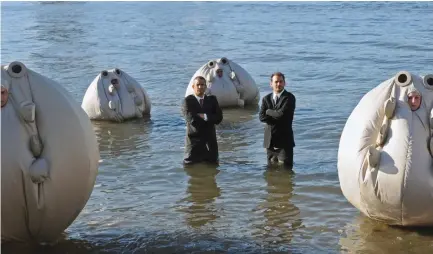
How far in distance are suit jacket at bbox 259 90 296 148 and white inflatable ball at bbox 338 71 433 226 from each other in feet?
6.74

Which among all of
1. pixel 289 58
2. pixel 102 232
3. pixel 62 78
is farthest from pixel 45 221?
pixel 289 58

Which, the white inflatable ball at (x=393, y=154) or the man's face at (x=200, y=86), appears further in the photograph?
the man's face at (x=200, y=86)

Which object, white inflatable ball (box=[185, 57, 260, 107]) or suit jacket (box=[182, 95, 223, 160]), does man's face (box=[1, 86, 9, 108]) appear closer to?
suit jacket (box=[182, 95, 223, 160])

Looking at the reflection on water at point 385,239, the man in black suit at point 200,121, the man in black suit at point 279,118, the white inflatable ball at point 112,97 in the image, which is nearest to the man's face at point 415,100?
the reflection on water at point 385,239

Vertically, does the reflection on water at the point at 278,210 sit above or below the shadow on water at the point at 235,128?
above

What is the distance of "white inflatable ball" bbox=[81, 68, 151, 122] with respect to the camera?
44.2ft

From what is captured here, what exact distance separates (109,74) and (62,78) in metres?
8.34

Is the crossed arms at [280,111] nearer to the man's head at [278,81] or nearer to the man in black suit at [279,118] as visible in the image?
the man in black suit at [279,118]

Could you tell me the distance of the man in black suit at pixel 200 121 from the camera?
32.4 feet

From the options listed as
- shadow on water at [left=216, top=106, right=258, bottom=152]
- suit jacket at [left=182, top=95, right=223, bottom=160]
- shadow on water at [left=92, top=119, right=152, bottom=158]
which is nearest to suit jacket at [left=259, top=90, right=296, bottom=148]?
suit jacket at [left=182, top=95, right=223, bottom=160]

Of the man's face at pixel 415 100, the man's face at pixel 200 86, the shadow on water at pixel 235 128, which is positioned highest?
the man's face at pixel 415 100

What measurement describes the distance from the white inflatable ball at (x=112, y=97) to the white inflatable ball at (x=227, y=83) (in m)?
1.15

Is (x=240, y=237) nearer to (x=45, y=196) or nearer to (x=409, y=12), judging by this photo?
(x=45, y=196)

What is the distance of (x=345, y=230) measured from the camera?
7809 millimetres
